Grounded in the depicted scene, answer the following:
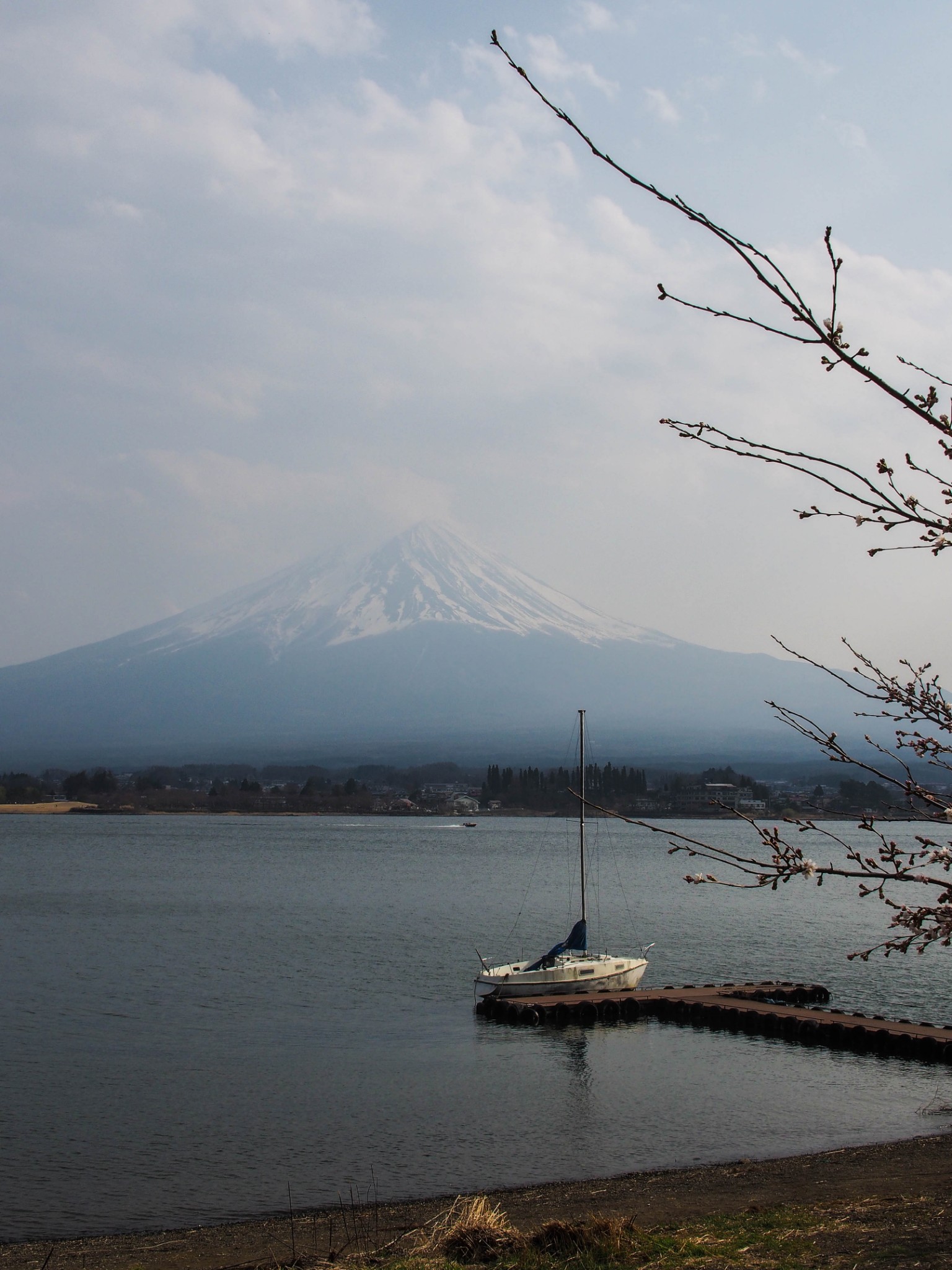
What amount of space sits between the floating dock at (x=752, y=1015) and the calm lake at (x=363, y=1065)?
1.85 ft

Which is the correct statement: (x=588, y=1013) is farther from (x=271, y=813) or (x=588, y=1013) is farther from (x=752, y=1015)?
(x=271, y=813)

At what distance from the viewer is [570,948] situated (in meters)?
29.7

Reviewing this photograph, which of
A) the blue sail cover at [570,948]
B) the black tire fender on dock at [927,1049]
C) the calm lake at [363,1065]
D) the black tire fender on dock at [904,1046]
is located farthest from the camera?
the blue sail cover at [570,948]

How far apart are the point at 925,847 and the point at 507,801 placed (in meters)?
168

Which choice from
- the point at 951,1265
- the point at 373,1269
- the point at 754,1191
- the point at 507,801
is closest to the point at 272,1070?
the point at 754,1191

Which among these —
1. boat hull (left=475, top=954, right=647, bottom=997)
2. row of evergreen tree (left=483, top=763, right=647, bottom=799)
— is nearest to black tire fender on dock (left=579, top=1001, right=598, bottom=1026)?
boat hull (left=475, top=954, right=647, bottom=997)

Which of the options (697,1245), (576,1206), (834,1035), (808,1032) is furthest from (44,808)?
(697,1245)

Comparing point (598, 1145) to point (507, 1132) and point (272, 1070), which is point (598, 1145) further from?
point (272, 1070)

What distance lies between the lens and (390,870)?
237 feet

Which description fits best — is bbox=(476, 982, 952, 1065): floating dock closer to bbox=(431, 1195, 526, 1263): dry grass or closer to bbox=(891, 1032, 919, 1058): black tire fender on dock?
bbox=(891, 1032, 919, 1058): black tire fender on dock

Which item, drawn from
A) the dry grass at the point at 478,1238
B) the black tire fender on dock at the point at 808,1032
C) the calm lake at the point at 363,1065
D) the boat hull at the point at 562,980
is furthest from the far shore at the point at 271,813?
the dry grass at the point at 478,1238

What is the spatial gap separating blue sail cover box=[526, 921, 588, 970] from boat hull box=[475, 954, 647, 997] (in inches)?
17.8

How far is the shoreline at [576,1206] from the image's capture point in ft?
38.0

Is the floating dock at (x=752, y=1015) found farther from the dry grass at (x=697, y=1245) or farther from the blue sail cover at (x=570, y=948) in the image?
the dry grass at (x=697, y=1245)
